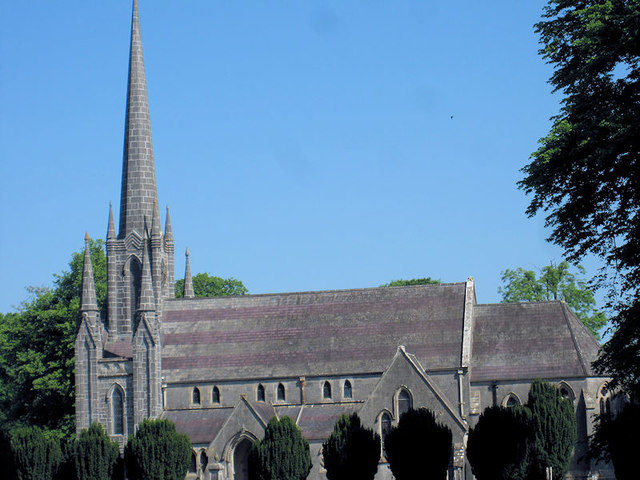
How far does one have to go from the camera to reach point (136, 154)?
68250 millimetres

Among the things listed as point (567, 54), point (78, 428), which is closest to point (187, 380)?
point (78, 428)

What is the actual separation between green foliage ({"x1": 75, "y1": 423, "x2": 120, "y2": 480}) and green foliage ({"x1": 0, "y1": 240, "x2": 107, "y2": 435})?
19.9 meters

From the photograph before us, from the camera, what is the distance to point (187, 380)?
208ft

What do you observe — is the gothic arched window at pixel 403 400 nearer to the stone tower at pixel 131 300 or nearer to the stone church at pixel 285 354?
the stone church at pixel 285 354

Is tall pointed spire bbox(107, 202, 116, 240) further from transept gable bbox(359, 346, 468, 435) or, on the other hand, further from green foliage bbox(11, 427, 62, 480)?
transept gable bbox(359, 346, 468, 435)

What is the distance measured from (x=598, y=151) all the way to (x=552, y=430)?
2437cm

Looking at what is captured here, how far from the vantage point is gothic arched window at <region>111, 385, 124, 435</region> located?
62562 millimetres

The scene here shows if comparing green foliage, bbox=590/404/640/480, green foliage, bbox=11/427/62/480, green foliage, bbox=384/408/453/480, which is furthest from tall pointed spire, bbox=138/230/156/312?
green foliage, bbox=590/404/640/480

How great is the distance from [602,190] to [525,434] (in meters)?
18.9

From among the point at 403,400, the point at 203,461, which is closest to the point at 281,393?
the point at 203,461

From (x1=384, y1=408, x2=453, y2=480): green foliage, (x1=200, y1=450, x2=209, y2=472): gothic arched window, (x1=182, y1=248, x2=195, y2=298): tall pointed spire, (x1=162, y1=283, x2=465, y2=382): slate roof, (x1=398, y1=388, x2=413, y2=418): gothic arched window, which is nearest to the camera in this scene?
(x1=384, y1=408, x2=453, y2=480): green foliage

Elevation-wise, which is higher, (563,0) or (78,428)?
(563,0)

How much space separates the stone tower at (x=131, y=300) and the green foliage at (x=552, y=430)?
892 inches

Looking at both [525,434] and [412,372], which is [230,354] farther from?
[525,434]
